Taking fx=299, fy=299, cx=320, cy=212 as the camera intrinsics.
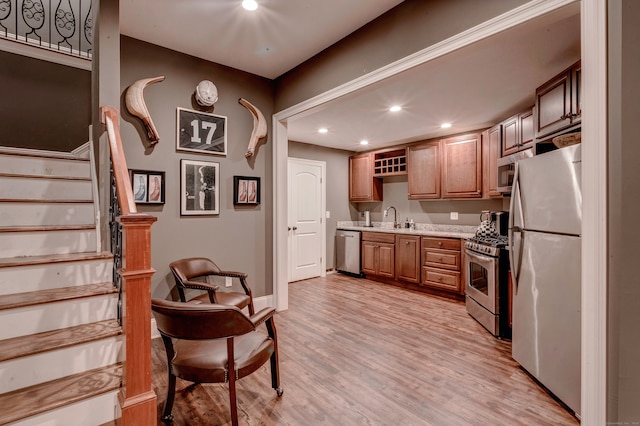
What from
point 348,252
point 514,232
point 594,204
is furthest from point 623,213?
point 348,252

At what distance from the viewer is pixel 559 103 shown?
2.49 metres

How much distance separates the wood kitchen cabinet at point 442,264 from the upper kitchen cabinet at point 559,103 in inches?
76.2

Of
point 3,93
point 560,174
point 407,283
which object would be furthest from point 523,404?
point 3,93

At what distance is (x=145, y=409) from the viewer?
1.37m

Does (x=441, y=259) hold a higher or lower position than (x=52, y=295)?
lower

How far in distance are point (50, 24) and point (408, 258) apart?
19.9 ft

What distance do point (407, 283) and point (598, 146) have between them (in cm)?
387

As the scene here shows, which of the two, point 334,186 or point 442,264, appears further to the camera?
point 334,186

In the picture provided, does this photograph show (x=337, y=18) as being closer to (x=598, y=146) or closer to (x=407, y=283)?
(x=598, y=146)

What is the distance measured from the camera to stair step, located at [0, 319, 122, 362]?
1498mm

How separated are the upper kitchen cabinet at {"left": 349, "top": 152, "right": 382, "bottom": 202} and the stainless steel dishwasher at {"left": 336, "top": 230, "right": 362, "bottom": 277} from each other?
0.84 meters

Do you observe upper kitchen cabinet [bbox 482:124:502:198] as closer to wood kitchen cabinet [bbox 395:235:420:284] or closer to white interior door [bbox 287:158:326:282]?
wood kitchen cabinet [bbox 395:235:420:284]

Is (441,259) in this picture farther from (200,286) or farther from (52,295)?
(52,295)

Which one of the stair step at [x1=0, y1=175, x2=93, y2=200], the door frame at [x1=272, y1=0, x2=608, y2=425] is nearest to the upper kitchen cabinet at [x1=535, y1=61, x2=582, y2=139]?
the door frame at [x1=272, y1=0, x2=608, y2=425]
